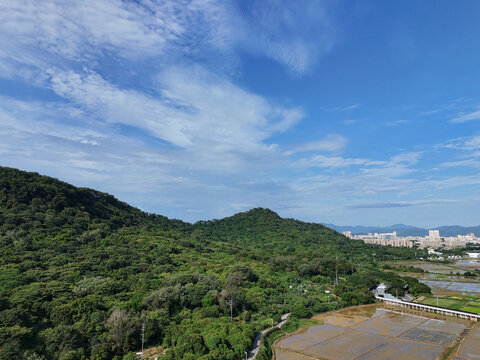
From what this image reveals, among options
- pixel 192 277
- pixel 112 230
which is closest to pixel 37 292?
pixel 192 277

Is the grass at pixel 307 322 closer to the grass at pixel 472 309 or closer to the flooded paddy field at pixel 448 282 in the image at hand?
the grass at pixel 472 309

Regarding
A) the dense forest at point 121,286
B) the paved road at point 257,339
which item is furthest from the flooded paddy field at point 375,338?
the dense forest at point 121,286

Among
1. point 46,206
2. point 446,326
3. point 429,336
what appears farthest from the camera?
point 46,206

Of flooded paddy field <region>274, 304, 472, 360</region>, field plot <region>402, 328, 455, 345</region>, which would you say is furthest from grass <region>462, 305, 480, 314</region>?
field plot <region>402, 328, 455, 345</region>

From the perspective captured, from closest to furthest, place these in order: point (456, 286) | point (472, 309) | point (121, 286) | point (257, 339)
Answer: point (257, 339) → point (121, 286) → point (472, 309) → point (456, 286)

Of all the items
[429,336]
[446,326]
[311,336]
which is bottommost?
[311,336]

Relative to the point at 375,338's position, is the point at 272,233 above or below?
above

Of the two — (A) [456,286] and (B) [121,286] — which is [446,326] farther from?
(B) [121,286]

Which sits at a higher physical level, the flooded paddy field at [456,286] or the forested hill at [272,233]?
the forested hill at [272,233]

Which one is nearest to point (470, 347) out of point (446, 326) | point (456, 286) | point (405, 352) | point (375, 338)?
point (405, 352)
